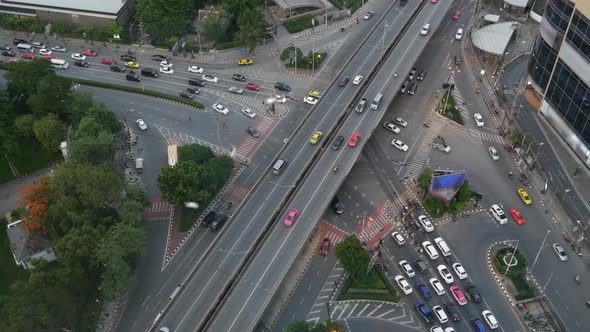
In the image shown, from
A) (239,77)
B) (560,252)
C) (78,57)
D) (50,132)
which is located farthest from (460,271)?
(78,57)

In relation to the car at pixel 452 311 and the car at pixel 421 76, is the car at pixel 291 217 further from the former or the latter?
the car at pixel 421 76

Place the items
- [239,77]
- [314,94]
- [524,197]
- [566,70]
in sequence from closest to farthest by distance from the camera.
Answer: [524,197] → [566,70] → [314,94] → [239,77]

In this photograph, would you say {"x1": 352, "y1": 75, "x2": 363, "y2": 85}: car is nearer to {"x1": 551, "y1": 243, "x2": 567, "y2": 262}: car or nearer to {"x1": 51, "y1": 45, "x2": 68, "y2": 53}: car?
{"x1": 551, "y1": 243, "x2": 567, "y2": 262}: car

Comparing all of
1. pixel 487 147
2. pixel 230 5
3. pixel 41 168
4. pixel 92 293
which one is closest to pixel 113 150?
pixel 41 168

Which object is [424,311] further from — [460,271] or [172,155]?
[172,155]

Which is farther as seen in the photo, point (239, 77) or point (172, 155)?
point (239, 77)

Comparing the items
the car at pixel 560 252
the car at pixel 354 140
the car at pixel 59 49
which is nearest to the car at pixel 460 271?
the car at pixel 560 252

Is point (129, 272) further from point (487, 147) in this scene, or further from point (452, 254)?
point (487, 147)
